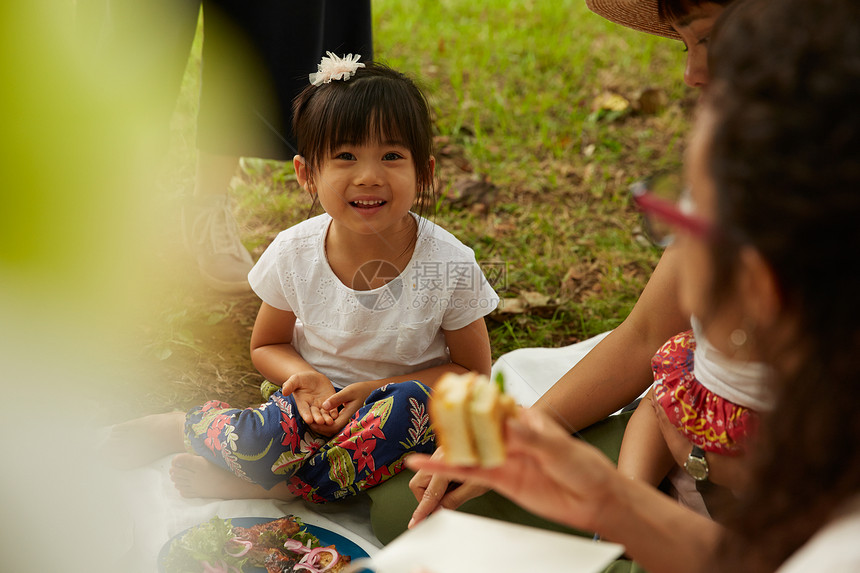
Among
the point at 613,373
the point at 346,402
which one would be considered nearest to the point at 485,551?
the point at 613,373

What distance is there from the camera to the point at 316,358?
174cm

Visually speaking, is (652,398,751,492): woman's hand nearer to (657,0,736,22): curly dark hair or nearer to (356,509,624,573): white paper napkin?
(356,509,624,573): white paper napkin

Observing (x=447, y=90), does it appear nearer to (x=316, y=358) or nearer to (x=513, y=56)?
(x=513, y=56)

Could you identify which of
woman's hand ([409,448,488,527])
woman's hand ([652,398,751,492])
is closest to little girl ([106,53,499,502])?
woman's hand ([409,448,488,527])

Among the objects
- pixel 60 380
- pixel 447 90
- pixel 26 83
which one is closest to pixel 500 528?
pixel 60 380

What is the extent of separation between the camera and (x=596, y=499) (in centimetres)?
82

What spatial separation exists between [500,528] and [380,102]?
0.94 meters

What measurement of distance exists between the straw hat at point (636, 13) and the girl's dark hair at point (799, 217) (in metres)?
0.87

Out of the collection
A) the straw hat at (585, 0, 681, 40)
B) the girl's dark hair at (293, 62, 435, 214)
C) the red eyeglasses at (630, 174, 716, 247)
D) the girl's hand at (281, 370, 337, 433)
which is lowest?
the girl's hand at (281, 370, 337, 433)

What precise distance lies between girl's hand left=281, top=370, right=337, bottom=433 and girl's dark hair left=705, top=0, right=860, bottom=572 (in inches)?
36.3

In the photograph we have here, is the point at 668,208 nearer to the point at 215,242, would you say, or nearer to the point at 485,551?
the point at 485,551

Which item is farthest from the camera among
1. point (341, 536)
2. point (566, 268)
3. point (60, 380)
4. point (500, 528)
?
point (566, 268)

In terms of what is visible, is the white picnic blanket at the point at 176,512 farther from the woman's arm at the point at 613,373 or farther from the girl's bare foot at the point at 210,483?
the woman's arm at the point at 613,373

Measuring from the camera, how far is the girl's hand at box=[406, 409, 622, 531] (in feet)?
2.59
